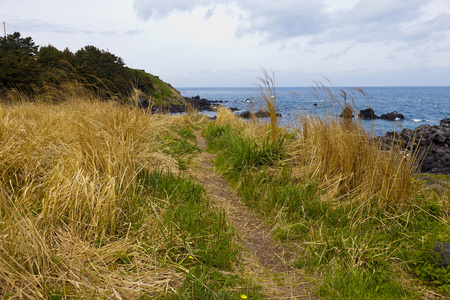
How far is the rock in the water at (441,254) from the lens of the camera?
2.54 m

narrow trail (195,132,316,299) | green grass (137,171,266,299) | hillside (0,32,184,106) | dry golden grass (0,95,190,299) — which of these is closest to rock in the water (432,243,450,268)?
→ narrow trail (195,132,316,299)

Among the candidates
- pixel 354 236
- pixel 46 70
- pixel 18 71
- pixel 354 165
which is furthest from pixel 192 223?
pixel 46 70

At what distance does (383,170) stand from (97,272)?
3001mm

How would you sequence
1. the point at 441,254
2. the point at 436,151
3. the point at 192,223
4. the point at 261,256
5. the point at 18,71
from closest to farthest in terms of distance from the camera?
the point at 441,254
the point at 192,223
the point at 261,256
the point at 436,151
the point at 18,71

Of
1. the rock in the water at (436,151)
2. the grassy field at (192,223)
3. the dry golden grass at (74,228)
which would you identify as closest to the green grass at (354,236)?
the grassy field at (192,223)

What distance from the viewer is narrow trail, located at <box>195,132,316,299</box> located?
2.50 metres

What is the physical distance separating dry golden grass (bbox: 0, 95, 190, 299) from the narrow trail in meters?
0.70

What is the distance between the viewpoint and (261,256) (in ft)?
9.79

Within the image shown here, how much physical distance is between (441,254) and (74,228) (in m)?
2.95

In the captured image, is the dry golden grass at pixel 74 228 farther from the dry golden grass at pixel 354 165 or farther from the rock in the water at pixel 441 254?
the dry golden grass at pixel 354 165

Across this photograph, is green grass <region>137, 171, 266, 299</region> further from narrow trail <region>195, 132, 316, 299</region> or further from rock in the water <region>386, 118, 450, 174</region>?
rock in the water <region>386, 118, 450, 174</region>

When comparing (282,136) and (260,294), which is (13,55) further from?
(260,294)

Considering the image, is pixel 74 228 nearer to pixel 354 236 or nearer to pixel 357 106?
pixel 354 236

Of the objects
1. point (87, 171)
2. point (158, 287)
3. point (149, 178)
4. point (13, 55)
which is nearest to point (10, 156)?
point (87, 171)
